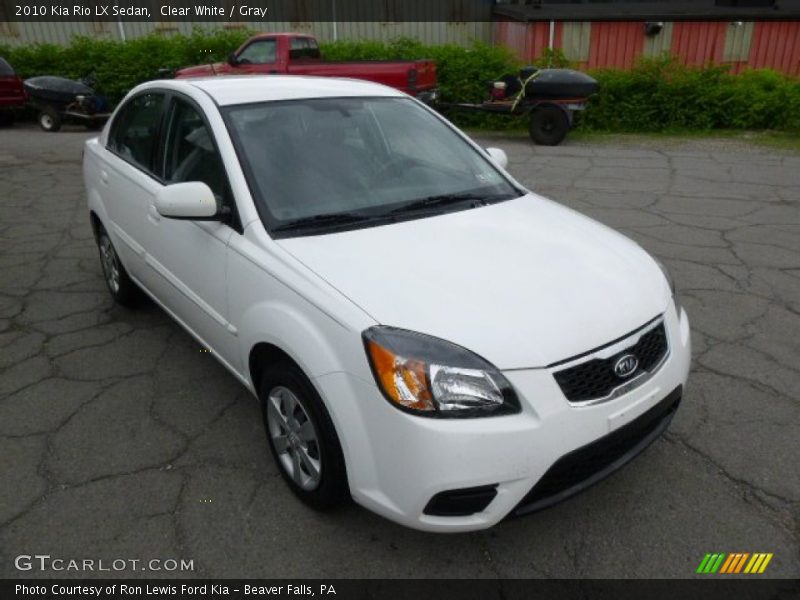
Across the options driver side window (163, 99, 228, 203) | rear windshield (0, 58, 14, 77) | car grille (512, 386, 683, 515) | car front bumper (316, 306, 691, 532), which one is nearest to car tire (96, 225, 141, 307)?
driver side window (163, 99, 228, 203)

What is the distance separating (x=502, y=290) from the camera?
7.14 ft

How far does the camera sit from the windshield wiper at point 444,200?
2771 millimetres

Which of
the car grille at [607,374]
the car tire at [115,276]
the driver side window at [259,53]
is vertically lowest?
the car tire at [115,276]

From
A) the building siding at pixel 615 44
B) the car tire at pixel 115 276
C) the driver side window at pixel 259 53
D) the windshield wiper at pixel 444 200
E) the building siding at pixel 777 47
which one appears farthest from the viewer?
the building siding at pixel 615 44

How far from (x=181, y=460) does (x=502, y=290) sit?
67.1 inches

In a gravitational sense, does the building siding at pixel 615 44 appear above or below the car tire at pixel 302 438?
above

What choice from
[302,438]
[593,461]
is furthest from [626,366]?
[302,438]

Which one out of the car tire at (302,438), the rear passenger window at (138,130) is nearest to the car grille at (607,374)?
the car tire at (302,438)

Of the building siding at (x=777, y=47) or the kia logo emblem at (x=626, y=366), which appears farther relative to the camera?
the building siding at (x=777, y=47)

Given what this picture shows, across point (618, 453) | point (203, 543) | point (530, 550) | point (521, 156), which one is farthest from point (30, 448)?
point (521, 156)

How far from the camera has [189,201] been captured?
2.53 meters

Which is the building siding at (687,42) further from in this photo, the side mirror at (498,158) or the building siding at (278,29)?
the side mirror at (498,158)

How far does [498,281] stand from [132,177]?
245cm

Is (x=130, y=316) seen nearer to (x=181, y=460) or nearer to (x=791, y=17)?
(x=181, y=460)
